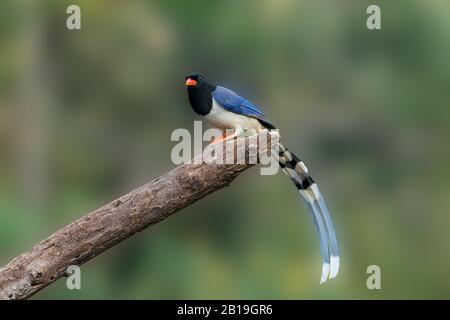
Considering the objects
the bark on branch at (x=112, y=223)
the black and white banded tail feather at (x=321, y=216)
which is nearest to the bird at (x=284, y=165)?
the black and white banded tail feather at (x=321, y=216)

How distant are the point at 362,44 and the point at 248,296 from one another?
1947 mm

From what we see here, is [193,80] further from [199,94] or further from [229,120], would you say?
[229,120]

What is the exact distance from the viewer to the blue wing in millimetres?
3289

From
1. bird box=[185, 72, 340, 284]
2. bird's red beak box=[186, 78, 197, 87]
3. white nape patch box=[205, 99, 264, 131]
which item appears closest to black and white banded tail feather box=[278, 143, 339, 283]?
bird box=[185, 72, 340, 284]

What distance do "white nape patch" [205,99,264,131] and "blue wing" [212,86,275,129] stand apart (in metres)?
0.01

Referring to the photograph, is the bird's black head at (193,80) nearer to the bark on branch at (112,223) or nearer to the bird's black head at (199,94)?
the bird's black head at (199,94)

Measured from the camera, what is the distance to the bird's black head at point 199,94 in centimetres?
331

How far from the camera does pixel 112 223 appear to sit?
278 centimetres

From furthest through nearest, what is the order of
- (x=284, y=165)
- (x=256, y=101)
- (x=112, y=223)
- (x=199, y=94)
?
(x=256, y=101) → (x=199, y=94) → (x=284, y=165) → (x=112, y=223)

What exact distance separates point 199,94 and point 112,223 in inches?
29.6

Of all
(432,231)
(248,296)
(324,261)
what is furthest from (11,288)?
(432,231)

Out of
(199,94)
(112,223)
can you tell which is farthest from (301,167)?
(112,223)

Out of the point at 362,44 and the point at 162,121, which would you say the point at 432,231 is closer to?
the point at 362,44

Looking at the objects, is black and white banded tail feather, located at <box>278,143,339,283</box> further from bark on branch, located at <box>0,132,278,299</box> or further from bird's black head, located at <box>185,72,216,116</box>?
bark on branch, located at <box>0,132,278,299</box>
